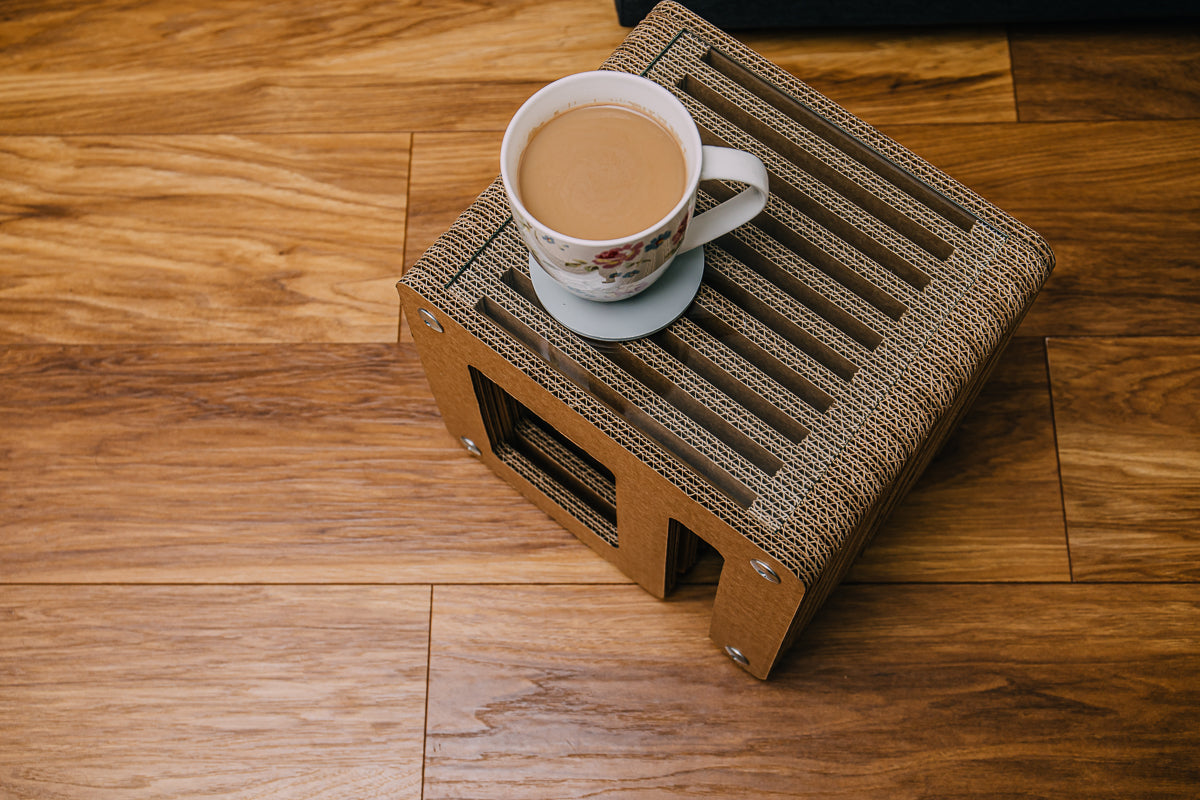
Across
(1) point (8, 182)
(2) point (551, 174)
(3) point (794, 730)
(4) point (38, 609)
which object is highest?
(2) point (551, 174)

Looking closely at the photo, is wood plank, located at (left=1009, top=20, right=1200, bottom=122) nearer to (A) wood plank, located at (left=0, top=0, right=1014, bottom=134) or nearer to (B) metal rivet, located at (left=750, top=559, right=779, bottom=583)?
(A) wood plank, located at (left=0, top=0, right=1014, bottom=134)

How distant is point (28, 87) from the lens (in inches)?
43.3

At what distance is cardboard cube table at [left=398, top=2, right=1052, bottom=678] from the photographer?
62 centimetres

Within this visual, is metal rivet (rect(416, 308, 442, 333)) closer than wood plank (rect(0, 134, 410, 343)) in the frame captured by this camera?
Yes

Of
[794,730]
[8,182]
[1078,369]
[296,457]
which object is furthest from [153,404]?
[1078,369]

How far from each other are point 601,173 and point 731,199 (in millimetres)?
83

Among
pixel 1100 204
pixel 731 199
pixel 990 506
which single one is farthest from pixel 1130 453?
pixel 731 199

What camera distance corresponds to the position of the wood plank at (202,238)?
999 millimetres

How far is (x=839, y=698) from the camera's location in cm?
86

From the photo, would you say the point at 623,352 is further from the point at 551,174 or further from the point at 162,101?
the point at 162,101

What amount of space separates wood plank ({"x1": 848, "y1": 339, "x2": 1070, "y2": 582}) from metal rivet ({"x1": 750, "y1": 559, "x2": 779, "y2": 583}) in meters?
0.30

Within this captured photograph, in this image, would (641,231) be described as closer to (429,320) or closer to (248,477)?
(429,320)

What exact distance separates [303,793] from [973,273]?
0.66 m

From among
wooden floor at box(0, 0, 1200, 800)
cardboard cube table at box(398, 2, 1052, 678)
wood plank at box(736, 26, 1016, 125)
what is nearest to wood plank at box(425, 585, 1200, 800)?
wooden floor at box(0, 0, 1200, 800)
